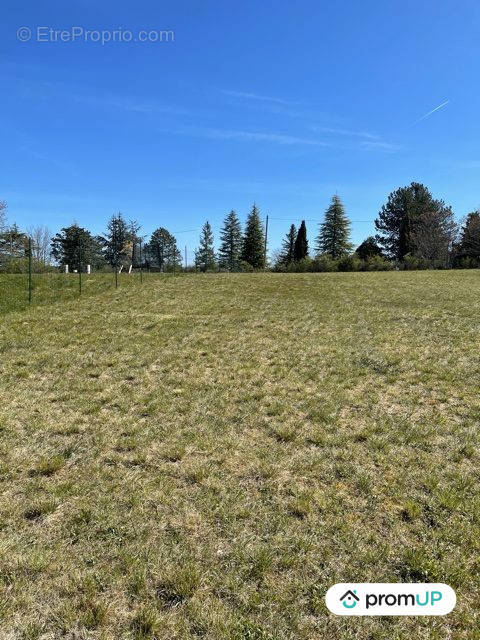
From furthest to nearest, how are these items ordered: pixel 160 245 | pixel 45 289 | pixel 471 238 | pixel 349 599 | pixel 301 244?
pixel 160 245 < pixel 301 244 < pixel 471 238 < pixel 45 289 < pixel 349 599

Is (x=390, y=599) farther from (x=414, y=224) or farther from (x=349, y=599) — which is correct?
(x=414, y=224)

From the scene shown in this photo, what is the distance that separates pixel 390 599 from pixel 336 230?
173ft

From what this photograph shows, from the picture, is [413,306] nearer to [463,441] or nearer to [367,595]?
[463,441]

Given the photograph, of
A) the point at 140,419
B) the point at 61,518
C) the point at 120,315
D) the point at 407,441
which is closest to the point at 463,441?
the point at 407,441

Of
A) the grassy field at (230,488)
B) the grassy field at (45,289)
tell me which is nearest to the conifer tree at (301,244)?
the grassy field at (45,289)

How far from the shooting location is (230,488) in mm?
3189

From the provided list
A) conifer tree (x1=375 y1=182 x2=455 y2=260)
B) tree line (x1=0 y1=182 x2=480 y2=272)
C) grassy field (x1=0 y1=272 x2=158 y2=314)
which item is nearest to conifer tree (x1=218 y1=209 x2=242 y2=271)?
tree line (x1=0 y1=182 x2=480 y2=272)

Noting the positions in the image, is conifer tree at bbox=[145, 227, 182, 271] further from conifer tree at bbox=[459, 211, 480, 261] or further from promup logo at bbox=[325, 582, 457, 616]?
promup logo at bbox=[325, 582, 457, 616]

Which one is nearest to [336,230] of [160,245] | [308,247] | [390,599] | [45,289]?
[308,247]

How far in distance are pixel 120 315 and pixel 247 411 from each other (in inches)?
271

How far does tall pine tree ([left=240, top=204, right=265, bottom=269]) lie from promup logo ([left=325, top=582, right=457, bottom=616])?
2019 inches

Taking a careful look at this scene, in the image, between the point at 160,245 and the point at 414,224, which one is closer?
the point at 414,224

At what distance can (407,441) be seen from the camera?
13.1 ft

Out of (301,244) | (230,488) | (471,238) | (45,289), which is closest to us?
(230,488)
